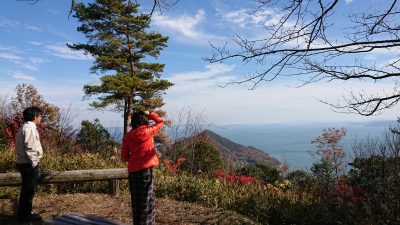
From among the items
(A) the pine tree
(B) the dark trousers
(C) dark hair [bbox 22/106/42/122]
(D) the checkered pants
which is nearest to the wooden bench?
(D) the checkered pants

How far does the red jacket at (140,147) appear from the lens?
4.88m

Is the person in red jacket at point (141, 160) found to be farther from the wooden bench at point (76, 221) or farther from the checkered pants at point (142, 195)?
the wooden bench at point (76, 221)

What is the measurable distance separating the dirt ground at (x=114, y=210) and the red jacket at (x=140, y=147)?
1642 millimetres

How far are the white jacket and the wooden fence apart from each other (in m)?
1.39

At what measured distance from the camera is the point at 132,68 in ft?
85.7

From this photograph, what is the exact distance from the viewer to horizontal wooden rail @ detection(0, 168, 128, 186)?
263 inches

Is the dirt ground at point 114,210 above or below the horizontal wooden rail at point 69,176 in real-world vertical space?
below

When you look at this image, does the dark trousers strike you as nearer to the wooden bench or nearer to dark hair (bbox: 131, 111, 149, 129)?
the wooden bench

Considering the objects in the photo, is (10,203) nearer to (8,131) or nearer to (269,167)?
(8,131)

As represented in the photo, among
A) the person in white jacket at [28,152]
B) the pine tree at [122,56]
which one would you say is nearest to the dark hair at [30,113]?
the person in white jacket at [28,152]

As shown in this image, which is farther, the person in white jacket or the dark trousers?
the dark trousers

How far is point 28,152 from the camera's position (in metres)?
5.46

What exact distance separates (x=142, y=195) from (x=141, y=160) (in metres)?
0.46

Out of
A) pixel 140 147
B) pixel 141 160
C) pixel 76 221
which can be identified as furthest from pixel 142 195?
pixel 76 221
